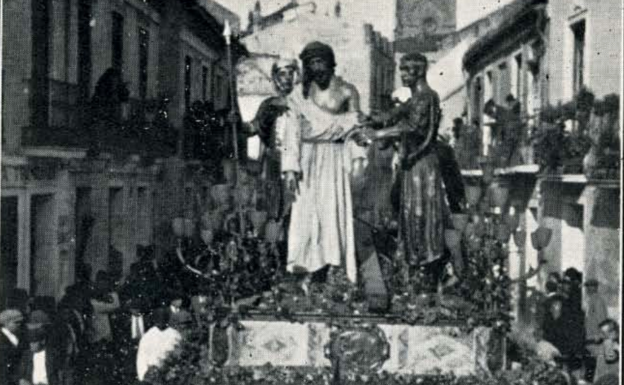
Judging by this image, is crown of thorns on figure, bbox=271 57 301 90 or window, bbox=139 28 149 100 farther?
window, bbox=139 28 149 100

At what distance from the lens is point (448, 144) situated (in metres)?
9.62

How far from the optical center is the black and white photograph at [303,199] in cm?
841

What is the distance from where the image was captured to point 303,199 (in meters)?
8.92

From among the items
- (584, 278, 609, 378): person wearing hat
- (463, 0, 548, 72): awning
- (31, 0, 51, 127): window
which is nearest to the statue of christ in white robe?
(463, 0, 548, 72): awning

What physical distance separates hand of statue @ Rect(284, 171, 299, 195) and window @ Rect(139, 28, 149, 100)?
6.63 ft

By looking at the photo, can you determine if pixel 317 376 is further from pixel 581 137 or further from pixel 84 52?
pixel 84 52

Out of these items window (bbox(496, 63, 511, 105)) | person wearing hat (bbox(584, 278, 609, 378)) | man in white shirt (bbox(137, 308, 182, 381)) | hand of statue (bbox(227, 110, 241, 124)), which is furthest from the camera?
window (bbox(496, 63, 511, 105))

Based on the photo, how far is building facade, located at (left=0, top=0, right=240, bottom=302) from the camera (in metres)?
8.83

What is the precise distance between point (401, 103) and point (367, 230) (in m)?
1.14

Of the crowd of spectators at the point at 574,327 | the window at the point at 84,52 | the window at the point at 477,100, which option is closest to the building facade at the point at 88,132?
the window at the point at 84,52

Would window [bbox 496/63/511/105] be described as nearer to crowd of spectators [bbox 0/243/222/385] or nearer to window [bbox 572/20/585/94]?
window [bbox 572/20/585/94]

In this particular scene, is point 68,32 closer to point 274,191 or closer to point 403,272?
point 274,191

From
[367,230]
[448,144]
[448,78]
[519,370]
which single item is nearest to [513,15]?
[448,78]

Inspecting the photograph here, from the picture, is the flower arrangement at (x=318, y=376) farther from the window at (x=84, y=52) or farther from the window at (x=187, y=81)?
the window at (x=84, y=52)
